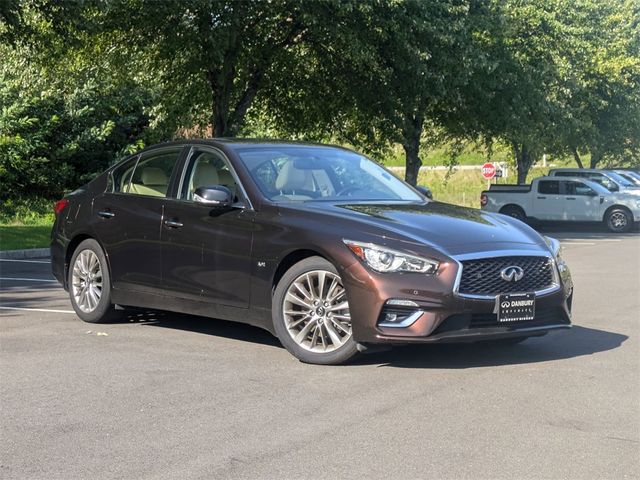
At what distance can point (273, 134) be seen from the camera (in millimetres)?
32938

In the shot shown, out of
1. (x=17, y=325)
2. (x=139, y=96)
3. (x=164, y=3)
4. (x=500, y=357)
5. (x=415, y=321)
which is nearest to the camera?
(x=415, y=321)

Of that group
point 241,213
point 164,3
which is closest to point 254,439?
point 241,213

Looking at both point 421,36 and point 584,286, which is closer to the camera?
point 584,286

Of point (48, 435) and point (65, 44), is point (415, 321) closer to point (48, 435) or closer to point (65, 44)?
point (48, 435)

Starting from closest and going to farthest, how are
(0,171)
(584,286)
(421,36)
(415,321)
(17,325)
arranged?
(415,321) → (17,325) → (584,286) → (421,36) → (0,171)

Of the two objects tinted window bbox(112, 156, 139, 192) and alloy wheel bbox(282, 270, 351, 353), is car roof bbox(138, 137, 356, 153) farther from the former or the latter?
alloy wheel bbox(282, 270, 351, 353)

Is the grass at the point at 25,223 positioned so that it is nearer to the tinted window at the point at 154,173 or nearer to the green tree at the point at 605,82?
the tinted window at the point at 154,173

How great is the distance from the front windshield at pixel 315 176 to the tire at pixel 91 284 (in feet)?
5.96

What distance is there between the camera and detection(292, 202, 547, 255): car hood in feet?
24.5

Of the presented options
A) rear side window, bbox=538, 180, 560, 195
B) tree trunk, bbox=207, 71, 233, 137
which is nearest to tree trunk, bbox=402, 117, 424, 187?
rear side window, bbox=538, 180, 560, 195

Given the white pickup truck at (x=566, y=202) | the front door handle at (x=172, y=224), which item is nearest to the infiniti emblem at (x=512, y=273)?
the front door handle at (x=172, y=224)

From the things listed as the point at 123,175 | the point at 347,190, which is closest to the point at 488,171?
the point at 123,175

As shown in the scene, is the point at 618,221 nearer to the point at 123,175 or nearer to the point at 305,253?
the point at 123,175

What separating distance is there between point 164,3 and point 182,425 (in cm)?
1805
